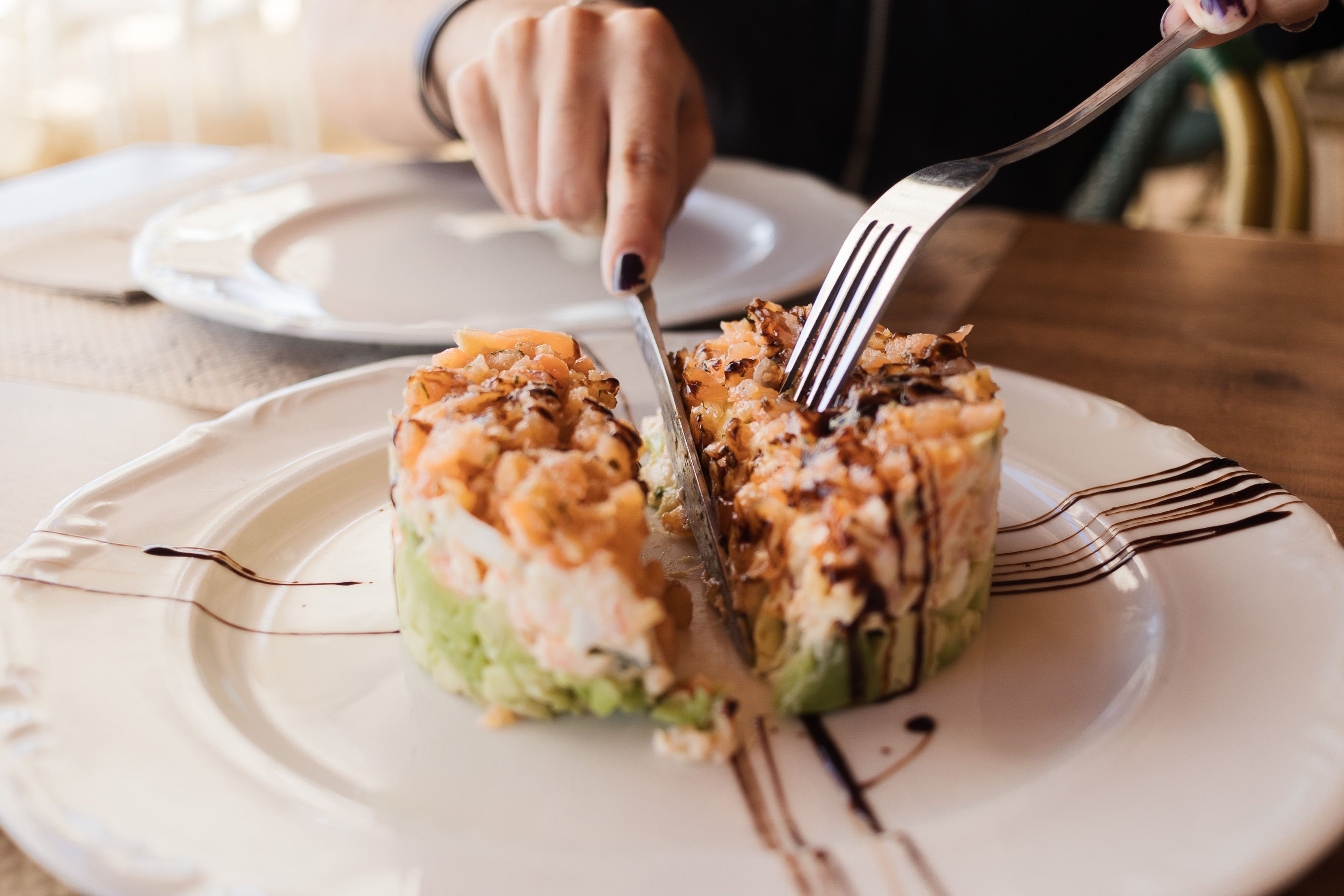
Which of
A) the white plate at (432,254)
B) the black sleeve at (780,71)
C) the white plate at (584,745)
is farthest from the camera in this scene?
the black sleeve at (780,71)

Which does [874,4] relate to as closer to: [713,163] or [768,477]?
[713,163]

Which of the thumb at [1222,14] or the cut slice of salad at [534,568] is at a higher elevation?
the thumb at [1222,14]

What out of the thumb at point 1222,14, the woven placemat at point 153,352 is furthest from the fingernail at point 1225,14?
the woven placemat at point 153,352

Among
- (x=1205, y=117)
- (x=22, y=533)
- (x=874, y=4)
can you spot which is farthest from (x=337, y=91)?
(x=1205, y=117)

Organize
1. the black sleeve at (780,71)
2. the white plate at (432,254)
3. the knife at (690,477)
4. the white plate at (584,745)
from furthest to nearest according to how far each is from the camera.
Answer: the black sleeve at (780,71)
the white plate at (432,254)
the knife at (690,477)
the white plate at (584,745)

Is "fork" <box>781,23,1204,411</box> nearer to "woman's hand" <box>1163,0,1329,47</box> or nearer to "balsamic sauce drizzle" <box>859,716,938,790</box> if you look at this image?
"woman's hand" <box>1163,0,1329,47</box>

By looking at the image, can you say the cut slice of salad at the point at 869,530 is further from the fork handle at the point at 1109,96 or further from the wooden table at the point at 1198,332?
the wooden table at the point at 1198,332

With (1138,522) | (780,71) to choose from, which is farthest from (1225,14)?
(780,71)
